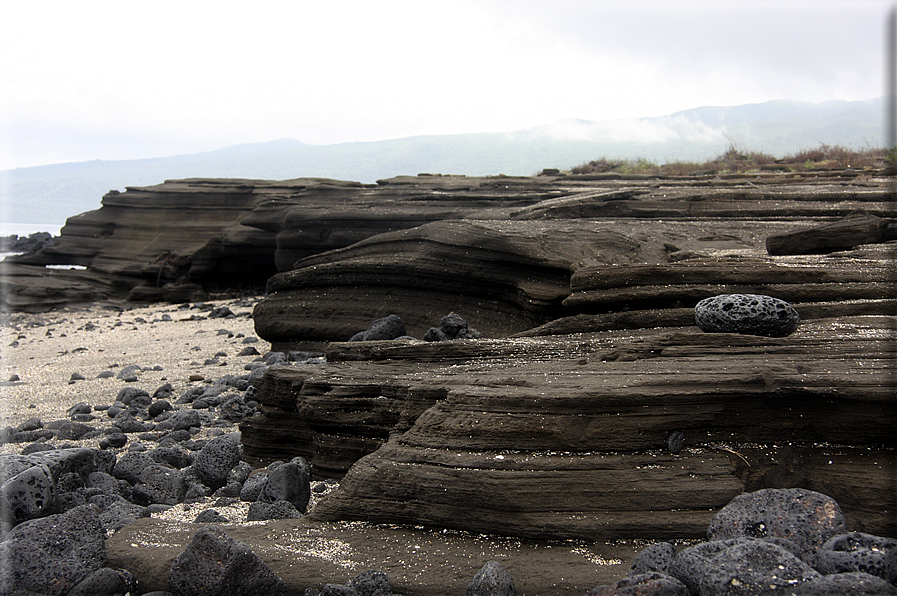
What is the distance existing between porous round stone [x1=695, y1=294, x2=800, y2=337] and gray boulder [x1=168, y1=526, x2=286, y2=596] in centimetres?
338

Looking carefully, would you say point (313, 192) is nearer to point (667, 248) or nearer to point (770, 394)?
point (667, 248)

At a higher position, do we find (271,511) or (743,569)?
(743,569)

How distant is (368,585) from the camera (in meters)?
3.02

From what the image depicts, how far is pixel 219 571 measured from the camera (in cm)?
305

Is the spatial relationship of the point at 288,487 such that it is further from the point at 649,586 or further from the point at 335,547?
the point at 649,586

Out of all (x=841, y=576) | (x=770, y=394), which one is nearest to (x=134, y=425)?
(x=770, y=394)

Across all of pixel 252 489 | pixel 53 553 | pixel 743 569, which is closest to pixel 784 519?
pixel 743 569

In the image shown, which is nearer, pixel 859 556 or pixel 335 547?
pixel 859 556

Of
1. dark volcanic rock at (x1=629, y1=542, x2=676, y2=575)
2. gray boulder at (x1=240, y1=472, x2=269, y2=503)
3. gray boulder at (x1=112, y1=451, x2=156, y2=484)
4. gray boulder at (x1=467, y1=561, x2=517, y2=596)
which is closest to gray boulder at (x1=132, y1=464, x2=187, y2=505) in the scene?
gray boulder at (x1=112, y1=451, x2=156, y2=484)

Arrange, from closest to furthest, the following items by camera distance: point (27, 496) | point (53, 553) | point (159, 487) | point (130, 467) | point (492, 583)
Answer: point (492, 583), point (53, 553), point (27, 496), point (159, 487), point (130, 467)

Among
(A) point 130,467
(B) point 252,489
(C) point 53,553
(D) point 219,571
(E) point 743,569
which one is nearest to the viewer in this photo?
(E) point 743,569

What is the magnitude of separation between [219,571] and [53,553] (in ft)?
3.55

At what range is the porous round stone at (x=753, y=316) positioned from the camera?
4.52 m

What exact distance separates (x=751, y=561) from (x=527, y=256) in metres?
5.65
